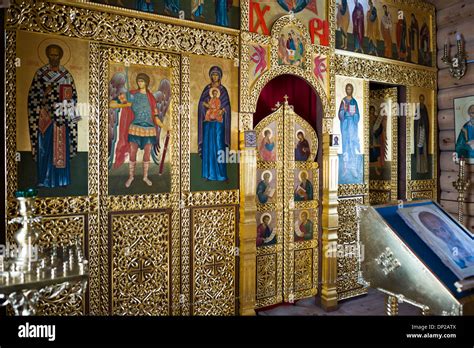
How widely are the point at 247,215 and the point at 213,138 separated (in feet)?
3.13

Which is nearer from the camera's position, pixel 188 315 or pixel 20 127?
pixel 20 127

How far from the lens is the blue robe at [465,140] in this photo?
→ 19.0 ft

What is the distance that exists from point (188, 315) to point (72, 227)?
1541 millimetres

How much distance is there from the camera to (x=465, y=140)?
5863 mm

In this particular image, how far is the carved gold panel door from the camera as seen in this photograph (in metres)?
5.96

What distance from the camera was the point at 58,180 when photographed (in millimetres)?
3396

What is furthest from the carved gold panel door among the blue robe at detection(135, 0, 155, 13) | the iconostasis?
the blue robe at detection(135, 0, 155, 13)

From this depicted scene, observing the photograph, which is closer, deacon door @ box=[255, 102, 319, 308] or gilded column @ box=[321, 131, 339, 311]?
deacon door @ box=[255, 102, 319, 308]

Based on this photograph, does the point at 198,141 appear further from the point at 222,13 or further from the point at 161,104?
the point at 222,13

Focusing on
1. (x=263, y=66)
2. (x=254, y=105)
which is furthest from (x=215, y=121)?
(x=263, y=66)

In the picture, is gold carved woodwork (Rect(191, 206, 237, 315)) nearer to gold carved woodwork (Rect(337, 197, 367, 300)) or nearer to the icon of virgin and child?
the icon of virgin and child

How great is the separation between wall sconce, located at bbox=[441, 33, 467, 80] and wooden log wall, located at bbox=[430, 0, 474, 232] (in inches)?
2.8

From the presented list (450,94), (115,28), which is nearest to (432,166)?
(450,94)

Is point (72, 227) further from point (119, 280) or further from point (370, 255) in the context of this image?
point (370, 255)
